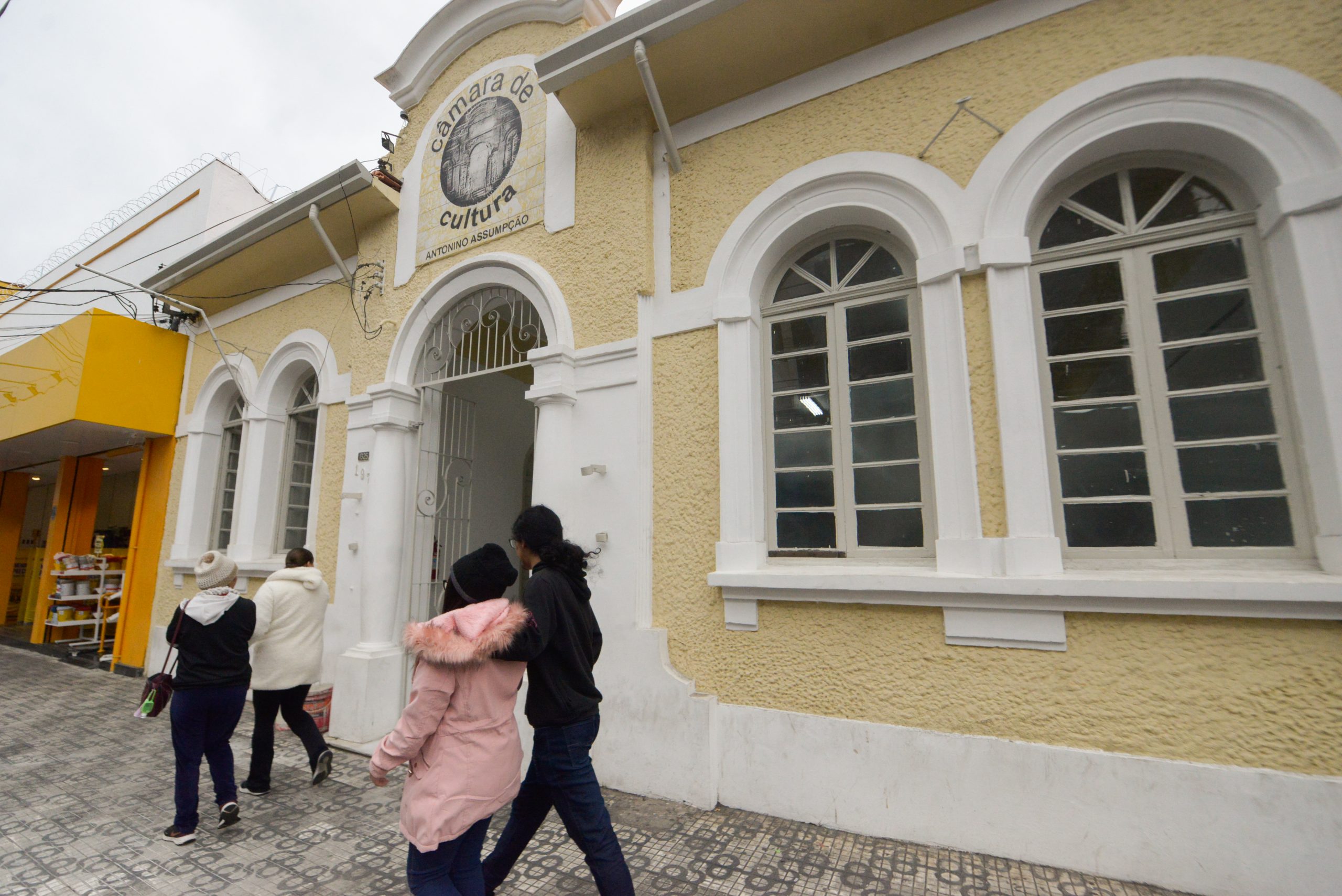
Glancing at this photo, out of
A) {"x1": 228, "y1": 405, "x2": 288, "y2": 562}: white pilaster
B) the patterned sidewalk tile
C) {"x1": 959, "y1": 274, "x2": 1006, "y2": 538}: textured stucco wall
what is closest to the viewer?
the patterned sidewalk tile

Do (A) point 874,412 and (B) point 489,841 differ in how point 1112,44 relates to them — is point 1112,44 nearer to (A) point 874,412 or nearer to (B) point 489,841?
(A) point 874,412

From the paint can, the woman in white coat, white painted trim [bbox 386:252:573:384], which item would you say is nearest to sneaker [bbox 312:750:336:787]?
the woman in white coat

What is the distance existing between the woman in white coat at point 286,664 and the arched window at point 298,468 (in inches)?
117

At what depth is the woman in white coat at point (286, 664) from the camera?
13.3 feet

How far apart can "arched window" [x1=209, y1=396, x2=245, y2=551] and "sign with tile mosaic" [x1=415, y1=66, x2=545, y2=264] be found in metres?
4.30

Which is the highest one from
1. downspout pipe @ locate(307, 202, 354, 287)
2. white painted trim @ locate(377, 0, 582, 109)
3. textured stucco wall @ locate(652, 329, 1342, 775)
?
white painted trim @ locate(377, 0, 582, 109)

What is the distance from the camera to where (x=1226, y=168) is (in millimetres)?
3188

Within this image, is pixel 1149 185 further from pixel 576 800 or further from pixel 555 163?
pixel 576 800

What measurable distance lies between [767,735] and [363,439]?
14.8 ft

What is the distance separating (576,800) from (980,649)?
7.18ft

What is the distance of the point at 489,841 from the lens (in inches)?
133

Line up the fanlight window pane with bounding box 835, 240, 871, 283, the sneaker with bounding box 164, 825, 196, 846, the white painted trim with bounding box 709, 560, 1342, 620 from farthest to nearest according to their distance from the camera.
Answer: the fanlight window pane with bounding box 835, 240, 871, 283
the sneaker with bounding box 164, 825, 196, 846
the white painted trim with bounding box 709, 560, 1342, 620

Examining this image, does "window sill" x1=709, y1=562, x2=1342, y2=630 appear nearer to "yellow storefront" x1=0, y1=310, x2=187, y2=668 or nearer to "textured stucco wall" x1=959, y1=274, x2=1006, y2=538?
"textured stucco wall" x1=959, y1=274, x2=1006, y2=538

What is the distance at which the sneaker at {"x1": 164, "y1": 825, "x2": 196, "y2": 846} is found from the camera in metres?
3.38
